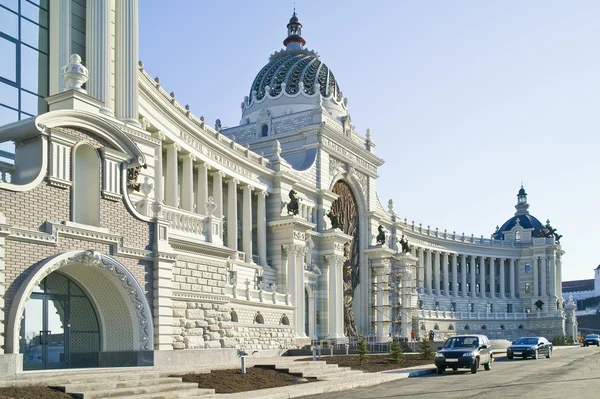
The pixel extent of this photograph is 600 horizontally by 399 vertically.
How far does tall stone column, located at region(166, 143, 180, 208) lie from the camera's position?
152ft

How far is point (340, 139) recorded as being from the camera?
229 ft

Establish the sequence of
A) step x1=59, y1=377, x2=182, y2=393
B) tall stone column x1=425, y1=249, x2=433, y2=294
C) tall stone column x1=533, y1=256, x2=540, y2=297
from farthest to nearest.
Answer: tall stone column x1=533, y1=256, x2=540, y2=297 → tall stone column x1=425, y1=249, x2=433, y2=294 → step x1=59, y1=377, x2=182, y2=393

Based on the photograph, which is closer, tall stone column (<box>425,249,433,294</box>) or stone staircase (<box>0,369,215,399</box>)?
stone staircase (<box>0,369,215,399</box>)

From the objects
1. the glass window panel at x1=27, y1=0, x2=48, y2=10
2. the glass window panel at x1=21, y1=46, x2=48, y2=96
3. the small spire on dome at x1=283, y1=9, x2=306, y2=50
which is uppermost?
the small spire on dome at x1=283, y1=9, x2=306, y2=50

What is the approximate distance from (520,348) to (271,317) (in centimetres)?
1525

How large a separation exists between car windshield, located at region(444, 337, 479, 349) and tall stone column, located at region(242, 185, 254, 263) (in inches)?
921

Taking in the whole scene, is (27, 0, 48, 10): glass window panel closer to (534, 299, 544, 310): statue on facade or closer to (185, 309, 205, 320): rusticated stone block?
(185, 309, 205, 320): rusticated stone block

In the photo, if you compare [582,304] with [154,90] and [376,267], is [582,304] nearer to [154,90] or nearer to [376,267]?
[376,267]

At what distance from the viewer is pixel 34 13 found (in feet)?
95.5

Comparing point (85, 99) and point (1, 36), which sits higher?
point (1, 36)

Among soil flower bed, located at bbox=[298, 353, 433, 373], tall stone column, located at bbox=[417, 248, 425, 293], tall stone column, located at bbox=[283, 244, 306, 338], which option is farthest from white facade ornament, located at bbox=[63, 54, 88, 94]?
tall stone column, located at bbox=[417, 248, 425, 293]

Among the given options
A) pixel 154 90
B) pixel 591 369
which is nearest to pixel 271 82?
pixel 154 90

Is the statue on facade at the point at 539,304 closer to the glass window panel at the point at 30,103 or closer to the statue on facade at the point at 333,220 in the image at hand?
the statue on facade at the point at 333,220

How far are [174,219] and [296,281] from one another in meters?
31.5
